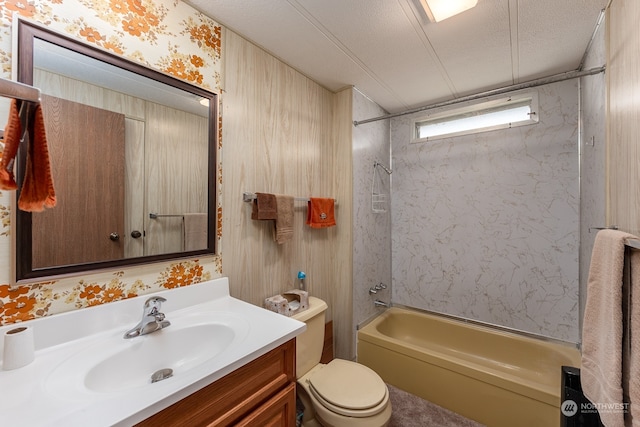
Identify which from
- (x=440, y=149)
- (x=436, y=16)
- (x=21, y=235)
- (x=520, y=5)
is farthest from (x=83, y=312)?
(x=440, y=149)

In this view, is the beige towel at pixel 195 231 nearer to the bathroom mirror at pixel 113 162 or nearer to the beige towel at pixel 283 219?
the bathroom mirror at pixel 113 162

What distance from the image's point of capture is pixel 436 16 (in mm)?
1278

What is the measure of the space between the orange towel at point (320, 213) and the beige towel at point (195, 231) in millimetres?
733

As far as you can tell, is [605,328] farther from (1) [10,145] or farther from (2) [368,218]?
(1) [10,145]

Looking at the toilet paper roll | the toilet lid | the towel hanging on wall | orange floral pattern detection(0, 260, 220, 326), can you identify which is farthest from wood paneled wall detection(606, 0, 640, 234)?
the toilet paper roll

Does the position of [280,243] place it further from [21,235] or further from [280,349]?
[21,235]

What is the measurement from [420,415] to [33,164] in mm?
2271

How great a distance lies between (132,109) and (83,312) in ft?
2.62

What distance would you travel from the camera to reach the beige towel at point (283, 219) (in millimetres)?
1519

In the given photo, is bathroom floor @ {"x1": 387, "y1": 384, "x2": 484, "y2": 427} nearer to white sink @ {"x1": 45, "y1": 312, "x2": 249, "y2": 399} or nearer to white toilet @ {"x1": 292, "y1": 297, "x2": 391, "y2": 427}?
white toilet @ {"x1": 292, "y1": 297, "x2": 391, "y2": 427}

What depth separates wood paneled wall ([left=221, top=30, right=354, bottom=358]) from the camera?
140 cm

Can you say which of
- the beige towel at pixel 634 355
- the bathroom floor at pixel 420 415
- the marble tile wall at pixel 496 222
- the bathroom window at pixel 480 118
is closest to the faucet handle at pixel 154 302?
the beige towel at pixel 634 355

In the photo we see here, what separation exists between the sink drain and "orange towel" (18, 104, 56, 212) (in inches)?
26.3

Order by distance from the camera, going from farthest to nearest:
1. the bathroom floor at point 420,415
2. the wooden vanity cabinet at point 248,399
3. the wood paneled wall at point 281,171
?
the bathroom floor at point 420,415 < the wood paneled wall at point 281,171 < the wooden vanity cabinet at point 248,399
